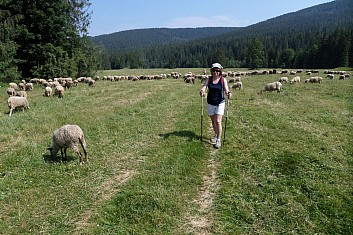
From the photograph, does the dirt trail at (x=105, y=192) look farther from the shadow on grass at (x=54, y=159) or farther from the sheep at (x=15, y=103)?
the sheep at (x=15, y=103)

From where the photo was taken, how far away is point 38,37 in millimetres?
37625

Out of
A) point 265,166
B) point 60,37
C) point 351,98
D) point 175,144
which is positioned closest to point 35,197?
point 175,144

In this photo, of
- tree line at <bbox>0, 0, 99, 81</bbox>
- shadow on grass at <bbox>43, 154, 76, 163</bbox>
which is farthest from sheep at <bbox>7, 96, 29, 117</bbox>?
tree line at <bbox>0, 0, 99, 81</bbox>

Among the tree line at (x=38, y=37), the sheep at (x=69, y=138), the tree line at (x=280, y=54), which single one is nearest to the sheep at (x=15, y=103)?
the sheep at (x=69, y=138)

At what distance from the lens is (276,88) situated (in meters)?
25.4

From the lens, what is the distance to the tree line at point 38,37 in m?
34.2

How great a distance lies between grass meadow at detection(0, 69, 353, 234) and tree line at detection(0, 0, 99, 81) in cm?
2619

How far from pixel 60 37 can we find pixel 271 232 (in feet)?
138

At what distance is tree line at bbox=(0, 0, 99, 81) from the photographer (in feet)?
112

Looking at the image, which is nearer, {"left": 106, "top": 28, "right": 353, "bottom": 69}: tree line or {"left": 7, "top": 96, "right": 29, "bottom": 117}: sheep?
{"left": 7, "top": 96, "right": 29, "bottom": 117}: sheep

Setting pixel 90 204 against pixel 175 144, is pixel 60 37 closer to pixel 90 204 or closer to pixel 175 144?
pixel 175 144

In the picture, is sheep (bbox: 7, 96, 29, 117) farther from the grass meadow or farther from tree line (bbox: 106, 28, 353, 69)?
tree line (bbox: 106, 28, 353, 69)

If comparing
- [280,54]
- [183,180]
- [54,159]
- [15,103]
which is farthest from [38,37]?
[280,54]

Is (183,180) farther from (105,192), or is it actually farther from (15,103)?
(15,103)
